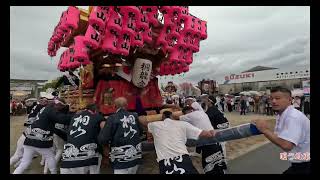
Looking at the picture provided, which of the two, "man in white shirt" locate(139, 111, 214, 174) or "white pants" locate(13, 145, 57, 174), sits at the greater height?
"man in white shirt" locate(139, 111, 214, 174)

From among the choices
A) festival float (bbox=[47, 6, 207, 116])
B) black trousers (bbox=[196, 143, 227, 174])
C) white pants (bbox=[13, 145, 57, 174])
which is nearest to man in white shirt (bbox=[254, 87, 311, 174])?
black trousers (bbox=[196, 143, 227, 174])

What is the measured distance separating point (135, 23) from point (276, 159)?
188 inches

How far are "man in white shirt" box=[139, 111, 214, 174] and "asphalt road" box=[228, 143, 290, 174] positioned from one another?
2.49m

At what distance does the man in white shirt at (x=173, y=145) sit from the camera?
3355mm

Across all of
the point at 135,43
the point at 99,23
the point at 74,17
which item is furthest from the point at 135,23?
the point at 74,17

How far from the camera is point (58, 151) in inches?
239

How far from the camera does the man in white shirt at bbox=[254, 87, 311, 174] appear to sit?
103 inches

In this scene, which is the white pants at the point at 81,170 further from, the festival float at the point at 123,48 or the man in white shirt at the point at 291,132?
the man in white shirt at the point at 291,132

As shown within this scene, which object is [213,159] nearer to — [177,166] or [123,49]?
[177,166]

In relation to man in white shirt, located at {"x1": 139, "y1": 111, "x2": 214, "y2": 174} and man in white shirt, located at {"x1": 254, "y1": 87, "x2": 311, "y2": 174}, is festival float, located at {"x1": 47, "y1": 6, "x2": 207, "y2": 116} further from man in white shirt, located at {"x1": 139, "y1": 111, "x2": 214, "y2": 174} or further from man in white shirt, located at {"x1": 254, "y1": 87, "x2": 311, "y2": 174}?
man in white shirt, located at {"x1": 254, "y1": 87, "x2": 311, "y2": 174}

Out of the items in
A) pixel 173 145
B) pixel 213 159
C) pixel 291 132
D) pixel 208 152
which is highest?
pixel 291 132

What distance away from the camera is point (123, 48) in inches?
218

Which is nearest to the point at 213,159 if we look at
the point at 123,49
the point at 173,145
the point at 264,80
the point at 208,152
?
the point at 208,152

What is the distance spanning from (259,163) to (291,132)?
3889mm
